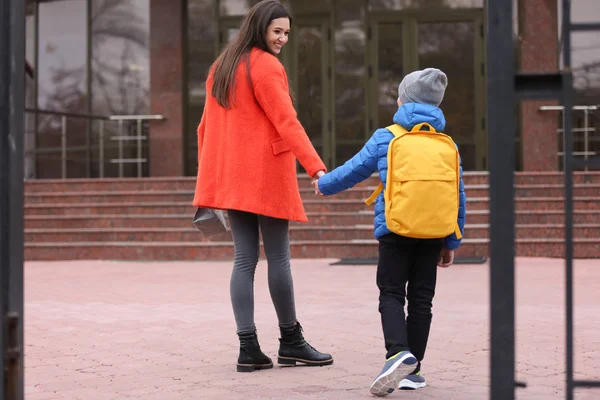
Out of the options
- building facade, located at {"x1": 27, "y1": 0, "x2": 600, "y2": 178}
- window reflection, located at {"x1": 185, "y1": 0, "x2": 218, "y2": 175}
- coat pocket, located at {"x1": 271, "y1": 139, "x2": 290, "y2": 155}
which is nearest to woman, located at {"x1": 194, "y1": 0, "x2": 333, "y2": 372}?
coat pocket, located at {"x1": 271, "y1": 139, "x2": 290, "y2": 155}

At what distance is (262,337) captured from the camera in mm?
5578

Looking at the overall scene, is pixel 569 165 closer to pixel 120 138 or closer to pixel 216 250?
pixel 216 250

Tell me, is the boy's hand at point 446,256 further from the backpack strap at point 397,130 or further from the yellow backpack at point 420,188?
the backpack strap at point 397,130

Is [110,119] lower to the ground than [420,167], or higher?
higher

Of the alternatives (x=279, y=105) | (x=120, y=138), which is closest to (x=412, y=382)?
(x=279, y=105)

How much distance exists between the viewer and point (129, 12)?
18.3m

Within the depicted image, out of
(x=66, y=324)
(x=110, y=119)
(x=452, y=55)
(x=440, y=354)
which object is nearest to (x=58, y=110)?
(x=110, y=119)

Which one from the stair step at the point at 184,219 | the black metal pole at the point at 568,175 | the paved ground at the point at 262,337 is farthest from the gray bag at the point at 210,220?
the stair step at the point at 184,219

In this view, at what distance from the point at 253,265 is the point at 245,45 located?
41.3 inches

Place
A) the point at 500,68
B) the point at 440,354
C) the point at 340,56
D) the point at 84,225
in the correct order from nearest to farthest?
the point at 500,68
the point at 440,354
the point at 84,225
the point at 340,56

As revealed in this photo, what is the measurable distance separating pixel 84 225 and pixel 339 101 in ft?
20.3

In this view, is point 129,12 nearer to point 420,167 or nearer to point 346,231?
point 346,231

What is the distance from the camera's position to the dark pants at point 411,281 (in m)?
3.99

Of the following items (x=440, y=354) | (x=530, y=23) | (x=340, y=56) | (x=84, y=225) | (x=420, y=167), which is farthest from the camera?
(x=340, y=56)
